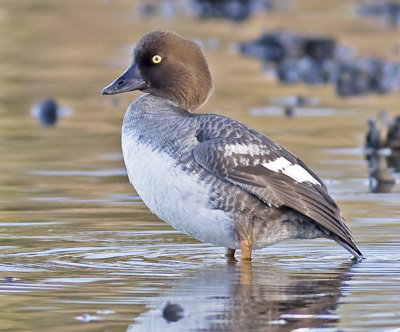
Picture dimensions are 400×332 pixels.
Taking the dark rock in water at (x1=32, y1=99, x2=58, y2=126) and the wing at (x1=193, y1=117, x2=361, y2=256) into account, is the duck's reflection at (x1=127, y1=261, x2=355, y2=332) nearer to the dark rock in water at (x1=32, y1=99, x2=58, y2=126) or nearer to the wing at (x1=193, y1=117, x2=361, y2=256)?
the wing at (x1=193, y1=117, x2=361, y2=256)

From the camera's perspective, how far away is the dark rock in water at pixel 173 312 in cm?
570

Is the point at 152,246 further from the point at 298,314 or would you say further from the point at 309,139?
the point at 309,139

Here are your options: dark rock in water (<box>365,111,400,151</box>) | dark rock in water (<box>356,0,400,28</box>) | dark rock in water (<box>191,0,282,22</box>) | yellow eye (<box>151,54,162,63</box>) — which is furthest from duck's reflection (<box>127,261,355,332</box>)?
dark rock in water (<box>356,0,400,28</box>)

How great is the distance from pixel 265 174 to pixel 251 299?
1.31 m

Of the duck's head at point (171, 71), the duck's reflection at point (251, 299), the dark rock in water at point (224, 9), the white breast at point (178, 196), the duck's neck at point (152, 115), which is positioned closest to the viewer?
the duck's reflection at point (251, 299)

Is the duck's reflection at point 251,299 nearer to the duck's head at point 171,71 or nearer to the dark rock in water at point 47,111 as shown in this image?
the duck's head at point 171,71

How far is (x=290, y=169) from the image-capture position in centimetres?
749

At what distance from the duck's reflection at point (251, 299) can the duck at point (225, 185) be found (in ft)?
0.76

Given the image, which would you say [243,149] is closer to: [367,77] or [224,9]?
[367,77]

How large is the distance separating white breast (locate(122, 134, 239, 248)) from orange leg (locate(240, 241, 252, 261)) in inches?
2.4

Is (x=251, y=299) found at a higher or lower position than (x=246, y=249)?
lower

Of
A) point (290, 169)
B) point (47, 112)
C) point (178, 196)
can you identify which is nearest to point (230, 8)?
point (47, 112)

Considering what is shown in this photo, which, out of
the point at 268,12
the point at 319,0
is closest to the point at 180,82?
the point at 268,12

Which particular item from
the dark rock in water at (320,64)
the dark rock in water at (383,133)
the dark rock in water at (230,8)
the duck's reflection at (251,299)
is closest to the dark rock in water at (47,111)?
the dark rock in water at (383,133)
